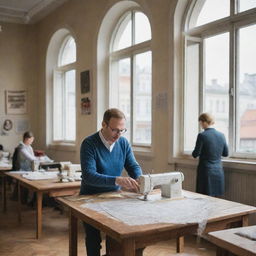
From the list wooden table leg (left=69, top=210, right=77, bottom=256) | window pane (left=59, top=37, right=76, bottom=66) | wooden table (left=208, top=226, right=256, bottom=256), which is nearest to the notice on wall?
window pane (left=59, top=37, right=76, bottom=66)

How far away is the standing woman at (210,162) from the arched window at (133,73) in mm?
1598

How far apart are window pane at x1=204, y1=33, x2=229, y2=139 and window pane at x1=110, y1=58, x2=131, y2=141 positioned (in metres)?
1.72

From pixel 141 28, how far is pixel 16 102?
3986 millimetres

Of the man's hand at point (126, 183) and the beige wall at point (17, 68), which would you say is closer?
the man's hand at point (126, 183)

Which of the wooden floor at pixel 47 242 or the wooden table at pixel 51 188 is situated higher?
the wooden table at pixel 51 188

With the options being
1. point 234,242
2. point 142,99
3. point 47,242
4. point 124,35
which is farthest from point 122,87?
point 234,242

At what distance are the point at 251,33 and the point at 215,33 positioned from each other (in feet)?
1.69

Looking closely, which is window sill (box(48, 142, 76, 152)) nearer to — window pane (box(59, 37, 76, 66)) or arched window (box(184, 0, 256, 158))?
window pane (box(59, 37, 76, 66))

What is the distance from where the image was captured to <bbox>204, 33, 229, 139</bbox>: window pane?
4246mm

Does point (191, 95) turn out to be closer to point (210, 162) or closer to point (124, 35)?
point (210, 162)

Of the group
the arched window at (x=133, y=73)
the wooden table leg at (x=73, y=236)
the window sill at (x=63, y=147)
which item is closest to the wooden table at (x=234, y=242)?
the wooden table leg at (x=73, y=236)

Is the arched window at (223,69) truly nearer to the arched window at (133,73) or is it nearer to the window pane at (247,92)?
the window pane at (247,92)

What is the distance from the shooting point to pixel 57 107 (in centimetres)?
830

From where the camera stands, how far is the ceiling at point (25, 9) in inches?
291
